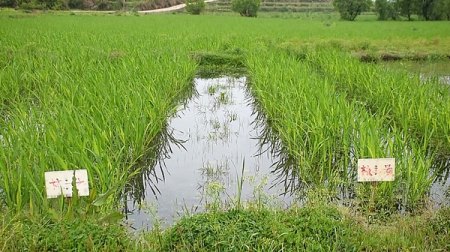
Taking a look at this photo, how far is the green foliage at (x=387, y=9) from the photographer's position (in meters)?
31.2

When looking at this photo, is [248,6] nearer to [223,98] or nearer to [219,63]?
[219,63]

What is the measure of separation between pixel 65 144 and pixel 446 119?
11.5ft

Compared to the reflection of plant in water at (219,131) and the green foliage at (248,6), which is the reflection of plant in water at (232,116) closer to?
the reflection of plant in water at (219,131)

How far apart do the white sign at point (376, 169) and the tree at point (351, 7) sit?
30.6 meters

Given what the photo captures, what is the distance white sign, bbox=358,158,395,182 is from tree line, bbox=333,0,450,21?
29201 millimetres

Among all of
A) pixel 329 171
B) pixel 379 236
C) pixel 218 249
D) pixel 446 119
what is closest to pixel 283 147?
pixel 329 171

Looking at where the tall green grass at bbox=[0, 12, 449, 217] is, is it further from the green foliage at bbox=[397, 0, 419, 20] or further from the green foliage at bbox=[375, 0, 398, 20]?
the green foliage at bbox=[375, 0, 398, 20]

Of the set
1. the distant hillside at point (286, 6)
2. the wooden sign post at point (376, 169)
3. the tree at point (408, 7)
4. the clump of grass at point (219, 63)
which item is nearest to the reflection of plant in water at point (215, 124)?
the wooden sign post at point (376, 169)

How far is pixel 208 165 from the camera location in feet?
A: 15.3

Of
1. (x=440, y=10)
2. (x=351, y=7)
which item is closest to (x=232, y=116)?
(x=440, y=10)

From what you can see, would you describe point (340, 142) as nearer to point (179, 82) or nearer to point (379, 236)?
point (379, 236)

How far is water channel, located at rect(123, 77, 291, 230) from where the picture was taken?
12.0 feet

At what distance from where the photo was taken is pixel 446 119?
447 cm

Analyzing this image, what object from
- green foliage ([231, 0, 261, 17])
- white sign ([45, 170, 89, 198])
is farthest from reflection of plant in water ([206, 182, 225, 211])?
green foliage ([231, 0, 261, 17])
